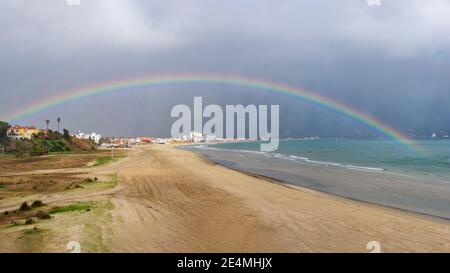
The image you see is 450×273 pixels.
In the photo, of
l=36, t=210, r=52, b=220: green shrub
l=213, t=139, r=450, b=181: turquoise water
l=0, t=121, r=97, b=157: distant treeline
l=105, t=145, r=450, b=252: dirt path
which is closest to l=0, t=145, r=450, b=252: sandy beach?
l=105, t=145, r=450, b=252: dirt path

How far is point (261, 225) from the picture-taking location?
12914 mm

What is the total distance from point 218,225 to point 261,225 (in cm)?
138

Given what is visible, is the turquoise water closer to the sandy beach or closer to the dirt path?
the dirt path

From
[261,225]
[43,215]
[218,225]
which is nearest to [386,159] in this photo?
[261,225]

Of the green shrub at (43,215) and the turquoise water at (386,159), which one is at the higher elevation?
the green shrub at (43,215)

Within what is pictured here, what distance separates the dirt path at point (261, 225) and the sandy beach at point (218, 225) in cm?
3

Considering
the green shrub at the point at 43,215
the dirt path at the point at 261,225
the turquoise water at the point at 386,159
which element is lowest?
the turquoise water at the point at 386,159

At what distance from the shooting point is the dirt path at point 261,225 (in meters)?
10.4

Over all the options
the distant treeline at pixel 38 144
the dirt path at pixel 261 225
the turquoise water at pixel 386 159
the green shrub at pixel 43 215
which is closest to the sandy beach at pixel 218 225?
the dirt path at pixel 261 225

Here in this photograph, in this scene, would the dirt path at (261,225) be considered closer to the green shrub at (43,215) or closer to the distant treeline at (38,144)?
the green shrub at (43,215)
